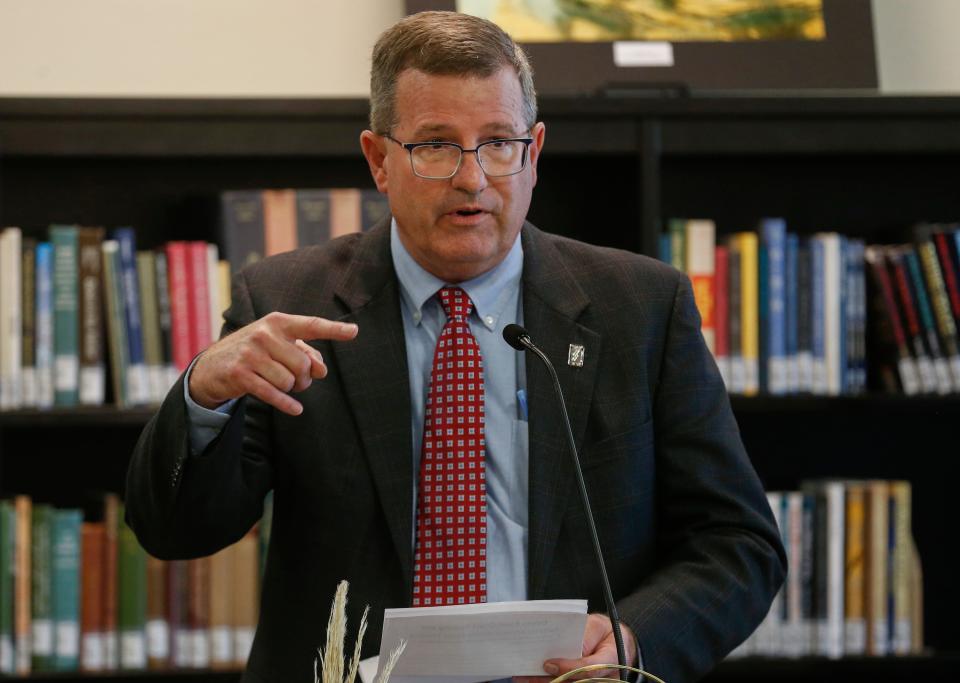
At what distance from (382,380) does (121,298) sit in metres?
1.03

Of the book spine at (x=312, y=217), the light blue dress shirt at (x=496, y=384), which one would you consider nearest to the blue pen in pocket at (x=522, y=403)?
the light blue dress shirt at (x=496, y=384)

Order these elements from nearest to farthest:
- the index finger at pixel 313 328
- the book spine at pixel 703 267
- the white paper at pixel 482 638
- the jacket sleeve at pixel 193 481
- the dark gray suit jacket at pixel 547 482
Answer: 1. the white paper at pixel 482 638
2. the index finger at pixel 313 328
3. the jacket sleeve at pixel 193 481
4. the dark gray suit jacket at pixel 547 482
5. the book spine at pixel 703 267

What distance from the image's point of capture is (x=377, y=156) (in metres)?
1.94

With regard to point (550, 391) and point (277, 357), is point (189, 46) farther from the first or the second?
point (277, 357)

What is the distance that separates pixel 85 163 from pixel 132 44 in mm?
282

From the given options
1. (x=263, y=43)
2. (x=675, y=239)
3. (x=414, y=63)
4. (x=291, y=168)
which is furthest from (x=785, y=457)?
(x=414, y=63)

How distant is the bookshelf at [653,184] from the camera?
2703mm

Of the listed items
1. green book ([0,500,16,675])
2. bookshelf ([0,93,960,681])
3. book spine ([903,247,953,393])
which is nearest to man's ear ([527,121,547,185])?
bookshelf ([0,93,960,681])

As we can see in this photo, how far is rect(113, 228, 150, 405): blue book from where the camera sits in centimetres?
271

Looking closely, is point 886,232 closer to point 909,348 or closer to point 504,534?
point 909,348

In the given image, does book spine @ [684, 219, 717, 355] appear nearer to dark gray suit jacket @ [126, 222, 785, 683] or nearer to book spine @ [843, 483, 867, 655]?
book spine @ [843, 483, 867, 655]

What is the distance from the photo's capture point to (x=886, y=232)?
3.16 meters

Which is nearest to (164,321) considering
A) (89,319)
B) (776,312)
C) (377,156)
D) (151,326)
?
(151,326)

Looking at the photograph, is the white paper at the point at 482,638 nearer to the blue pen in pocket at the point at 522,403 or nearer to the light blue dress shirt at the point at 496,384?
the light blue dress shirt at the point at 496,384
